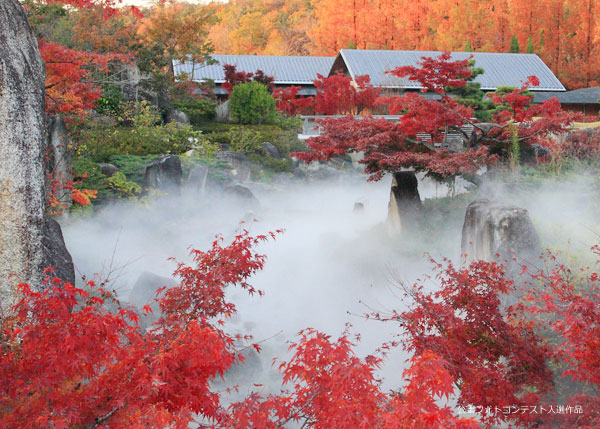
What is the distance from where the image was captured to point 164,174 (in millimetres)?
10852

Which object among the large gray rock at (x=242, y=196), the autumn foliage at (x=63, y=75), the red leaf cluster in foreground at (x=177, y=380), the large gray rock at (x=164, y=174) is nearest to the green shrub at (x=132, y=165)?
the large gray rock at (x=164, y=174)

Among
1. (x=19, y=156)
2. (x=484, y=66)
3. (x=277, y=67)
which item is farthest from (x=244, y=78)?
(x=19, y=156)

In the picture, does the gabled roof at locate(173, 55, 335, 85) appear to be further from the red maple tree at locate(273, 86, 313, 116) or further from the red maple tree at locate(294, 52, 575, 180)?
the red maple tree at locate(294, 52, 575, 180)

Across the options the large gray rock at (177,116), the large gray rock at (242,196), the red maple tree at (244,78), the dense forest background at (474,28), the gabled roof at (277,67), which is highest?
the dense forest background at (474,28)

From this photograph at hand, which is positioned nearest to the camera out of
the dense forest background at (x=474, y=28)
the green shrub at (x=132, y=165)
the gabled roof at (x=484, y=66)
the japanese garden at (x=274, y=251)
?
the japanese garden at (x=274, y=251)

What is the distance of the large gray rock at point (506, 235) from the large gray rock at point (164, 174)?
20.9 ft

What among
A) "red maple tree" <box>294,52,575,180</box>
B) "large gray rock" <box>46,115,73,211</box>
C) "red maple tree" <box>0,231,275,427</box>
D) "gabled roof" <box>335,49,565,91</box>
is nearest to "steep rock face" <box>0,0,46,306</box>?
"red maple tree" <box>0,231,275,427</box>

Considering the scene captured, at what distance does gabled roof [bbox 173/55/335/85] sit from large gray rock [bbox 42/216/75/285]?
20098 millimetres

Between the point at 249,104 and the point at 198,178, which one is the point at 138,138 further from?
the point at 249,104

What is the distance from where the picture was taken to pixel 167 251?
31.7 ft

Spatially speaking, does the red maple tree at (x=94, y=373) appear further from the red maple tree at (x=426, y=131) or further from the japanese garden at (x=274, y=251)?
the red maple tree at (x=426, y=131)

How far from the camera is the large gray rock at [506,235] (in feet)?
21.0

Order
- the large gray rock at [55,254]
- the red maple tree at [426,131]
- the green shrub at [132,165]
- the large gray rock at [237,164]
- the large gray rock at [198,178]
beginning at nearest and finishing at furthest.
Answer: the large gray rock at [55,254] → the red maple tree at [426,131] → the green shrub at [132,165] → the large gray rock at [198,178] → the large gray rock at [237,164]

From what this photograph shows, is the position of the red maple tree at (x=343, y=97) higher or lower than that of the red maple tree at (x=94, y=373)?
higher
